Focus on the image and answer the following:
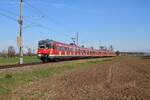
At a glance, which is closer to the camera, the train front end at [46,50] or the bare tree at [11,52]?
the train front end at [46,50]

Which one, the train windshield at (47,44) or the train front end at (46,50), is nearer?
the train front end at (46,50)

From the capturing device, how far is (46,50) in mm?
24578

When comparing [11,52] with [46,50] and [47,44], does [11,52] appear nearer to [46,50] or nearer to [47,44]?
[47,44]

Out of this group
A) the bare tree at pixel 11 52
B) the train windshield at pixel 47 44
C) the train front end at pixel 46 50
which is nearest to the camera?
the train front end at pixel 46 50

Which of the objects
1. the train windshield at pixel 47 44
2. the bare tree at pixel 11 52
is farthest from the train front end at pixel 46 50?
the bare tree at pixel 11 52

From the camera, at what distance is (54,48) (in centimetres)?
2517

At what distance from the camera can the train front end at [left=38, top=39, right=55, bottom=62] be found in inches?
961

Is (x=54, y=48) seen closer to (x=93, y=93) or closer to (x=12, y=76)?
(x=12, y=76)

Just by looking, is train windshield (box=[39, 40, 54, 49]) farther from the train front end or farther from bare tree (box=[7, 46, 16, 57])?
bare tree (box=[7, 46, 16, 57])

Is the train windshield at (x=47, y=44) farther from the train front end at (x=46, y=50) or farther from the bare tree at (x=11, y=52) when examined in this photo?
the bare tree at (x=11, y=52)

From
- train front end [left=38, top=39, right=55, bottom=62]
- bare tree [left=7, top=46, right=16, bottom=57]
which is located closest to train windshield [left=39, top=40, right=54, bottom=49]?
train front end [left=38, top=39, right=55, bottom=62]

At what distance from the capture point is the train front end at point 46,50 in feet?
80.1

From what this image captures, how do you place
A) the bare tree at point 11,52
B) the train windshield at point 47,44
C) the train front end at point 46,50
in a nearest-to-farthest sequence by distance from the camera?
the train front end at point 46,50 → the train windshield at point 47,44 → the bare tree at point 11,52

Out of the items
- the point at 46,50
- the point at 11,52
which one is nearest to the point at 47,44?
the point at 46,50
